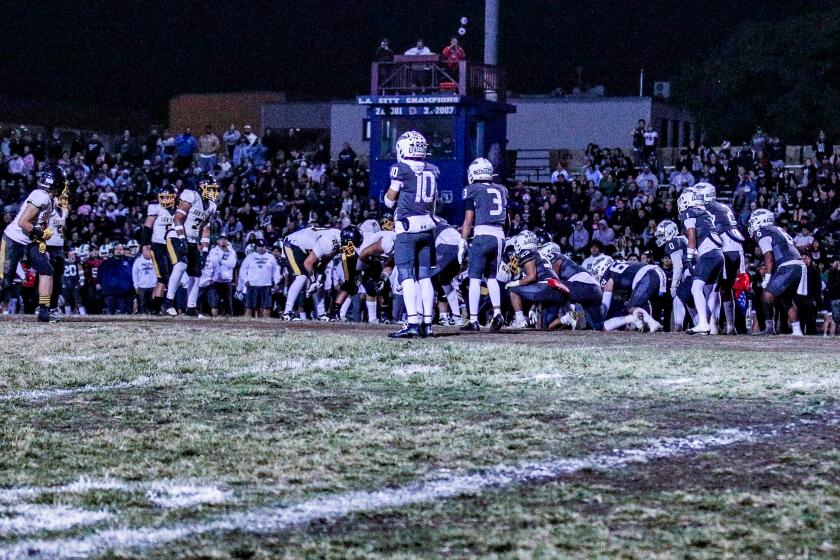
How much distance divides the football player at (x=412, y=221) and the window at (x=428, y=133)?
21.6 m

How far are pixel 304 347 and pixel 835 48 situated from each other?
122ft

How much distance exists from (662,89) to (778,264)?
33905 mm

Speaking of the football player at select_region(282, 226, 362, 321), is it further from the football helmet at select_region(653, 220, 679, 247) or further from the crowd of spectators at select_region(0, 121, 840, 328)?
the football helmet at select_region(653, 220, 679, 247)

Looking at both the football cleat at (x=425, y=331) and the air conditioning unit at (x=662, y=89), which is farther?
the air conditioning unit at (x=662, y=89)

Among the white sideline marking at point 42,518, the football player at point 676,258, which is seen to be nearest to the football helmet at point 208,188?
the football player at point 676,258

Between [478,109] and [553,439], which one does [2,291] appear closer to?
[478,109]

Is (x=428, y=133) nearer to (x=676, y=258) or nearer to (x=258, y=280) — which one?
(x=258, y=280)

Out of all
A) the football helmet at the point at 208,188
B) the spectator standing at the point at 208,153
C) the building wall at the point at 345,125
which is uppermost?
the building wall at the point at 345,125

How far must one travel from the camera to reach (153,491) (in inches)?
185

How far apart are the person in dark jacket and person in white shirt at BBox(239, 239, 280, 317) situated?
93.3 inches

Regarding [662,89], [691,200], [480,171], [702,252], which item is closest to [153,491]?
[480,171]

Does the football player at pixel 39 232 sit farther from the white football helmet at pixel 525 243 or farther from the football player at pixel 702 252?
the football player at pixel 702 252

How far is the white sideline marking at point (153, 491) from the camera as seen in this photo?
4.51m

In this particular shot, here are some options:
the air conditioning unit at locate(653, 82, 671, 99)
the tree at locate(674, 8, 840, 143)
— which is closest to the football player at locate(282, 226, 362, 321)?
the tree at locate(674, 8, 840, 143)
